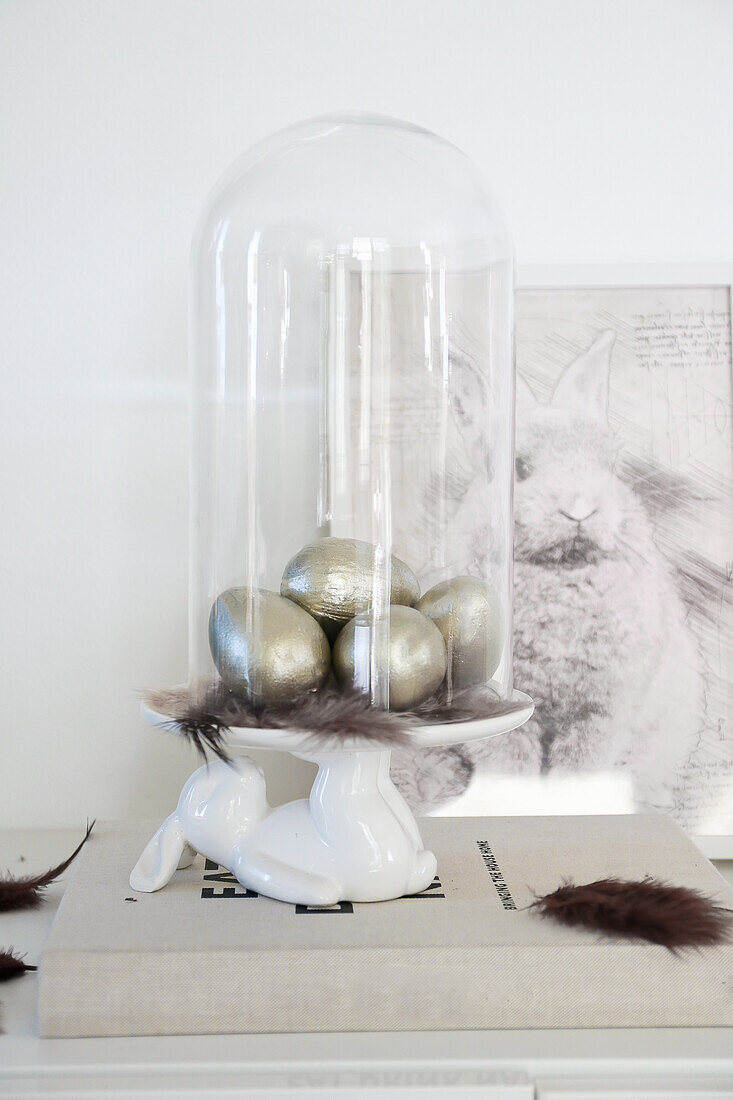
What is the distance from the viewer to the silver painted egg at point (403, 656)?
59 centimetres

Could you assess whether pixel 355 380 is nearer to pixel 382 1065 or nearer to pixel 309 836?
pixel 309 836

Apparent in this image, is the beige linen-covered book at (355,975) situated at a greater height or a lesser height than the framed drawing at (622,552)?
lesser

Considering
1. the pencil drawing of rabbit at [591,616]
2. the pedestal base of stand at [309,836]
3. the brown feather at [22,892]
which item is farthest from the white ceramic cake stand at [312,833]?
the pencil drawing of rabbit at [591,616]

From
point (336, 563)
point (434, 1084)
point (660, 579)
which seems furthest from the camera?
point (660, 579)

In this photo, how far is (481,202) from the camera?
0.70m

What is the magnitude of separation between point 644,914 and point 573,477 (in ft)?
1.63

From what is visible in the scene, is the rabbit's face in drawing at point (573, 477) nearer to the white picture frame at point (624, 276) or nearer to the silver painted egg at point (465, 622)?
the white picture frame at point (624, 276)

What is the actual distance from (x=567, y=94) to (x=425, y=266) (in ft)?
1.49

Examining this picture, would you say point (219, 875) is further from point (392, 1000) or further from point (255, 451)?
point (255, 451)

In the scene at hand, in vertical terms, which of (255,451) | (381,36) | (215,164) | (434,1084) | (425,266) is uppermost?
(381,36)

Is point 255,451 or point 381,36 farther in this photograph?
point 381,36

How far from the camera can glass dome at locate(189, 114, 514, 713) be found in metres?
0.66

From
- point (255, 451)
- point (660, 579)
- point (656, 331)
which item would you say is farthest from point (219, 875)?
point (656, 331)

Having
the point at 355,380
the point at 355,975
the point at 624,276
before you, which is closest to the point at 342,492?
the point at 355,380
